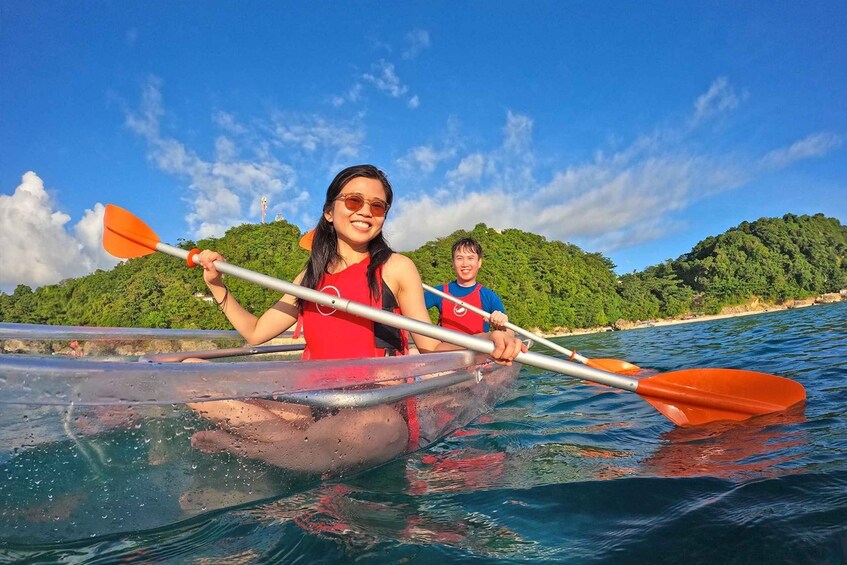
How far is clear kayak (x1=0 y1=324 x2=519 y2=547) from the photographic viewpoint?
1434mm

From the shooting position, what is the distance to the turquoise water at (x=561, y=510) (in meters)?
1.49

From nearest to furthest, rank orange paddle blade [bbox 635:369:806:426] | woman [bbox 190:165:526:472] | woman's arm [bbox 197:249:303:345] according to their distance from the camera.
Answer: woman [bbox 190:165:526:472] → woman's arm [bbox 197:249:303:345] → orange paddle blade [bbox 635:369:806:426]

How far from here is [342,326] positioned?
2688 millimetres

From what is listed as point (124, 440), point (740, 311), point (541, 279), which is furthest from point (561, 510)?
point (740, 311)

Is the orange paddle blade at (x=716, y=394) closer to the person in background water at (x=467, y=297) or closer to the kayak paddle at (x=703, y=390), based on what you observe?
the kayak paddle at (x=703, y=390)

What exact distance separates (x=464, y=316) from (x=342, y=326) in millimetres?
3776

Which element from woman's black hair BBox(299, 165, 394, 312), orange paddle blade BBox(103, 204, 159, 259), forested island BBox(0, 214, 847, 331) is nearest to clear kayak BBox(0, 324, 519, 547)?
woman's black hair BBox(299, 165, 394, 312)

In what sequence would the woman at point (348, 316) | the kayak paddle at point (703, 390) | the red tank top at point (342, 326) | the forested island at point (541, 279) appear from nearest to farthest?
the woman at point (348, 316)
the red tank top at point (342, 326)
the kayak paddle at point (703, 390)
the forested island at point (541, 279)

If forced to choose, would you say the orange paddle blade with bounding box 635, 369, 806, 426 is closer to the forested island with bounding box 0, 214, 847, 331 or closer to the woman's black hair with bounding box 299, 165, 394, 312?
the woman's black hair with bounding box 299, 165, 394, 312

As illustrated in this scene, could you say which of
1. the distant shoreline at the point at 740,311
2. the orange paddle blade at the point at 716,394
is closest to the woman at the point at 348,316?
the orange paddle blade at the point at 716,394

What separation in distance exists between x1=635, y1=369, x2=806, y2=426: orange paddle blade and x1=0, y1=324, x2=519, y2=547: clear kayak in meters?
2.22

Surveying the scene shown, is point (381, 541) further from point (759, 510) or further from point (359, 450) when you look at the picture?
point (759, 510)

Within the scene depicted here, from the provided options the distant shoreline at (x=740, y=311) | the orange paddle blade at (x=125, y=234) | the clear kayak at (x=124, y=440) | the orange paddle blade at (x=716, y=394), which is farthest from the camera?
the distant shoreline at (x=740, y=311)

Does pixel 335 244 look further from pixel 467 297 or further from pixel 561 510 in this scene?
pixel 467 297
